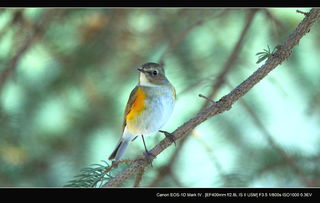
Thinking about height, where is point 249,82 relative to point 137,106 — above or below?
below

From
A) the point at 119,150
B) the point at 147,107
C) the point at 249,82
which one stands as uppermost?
the point at 147,107

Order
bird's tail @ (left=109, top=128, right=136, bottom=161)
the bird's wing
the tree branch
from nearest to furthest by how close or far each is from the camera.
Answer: the tree branch
bird's tail @ (left=109, top=128, right=136, bottom=161)
the bird's wing

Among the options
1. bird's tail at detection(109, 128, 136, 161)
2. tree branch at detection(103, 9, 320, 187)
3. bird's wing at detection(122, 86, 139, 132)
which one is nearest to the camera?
tree branch at detection(103, 9, 320, 187)

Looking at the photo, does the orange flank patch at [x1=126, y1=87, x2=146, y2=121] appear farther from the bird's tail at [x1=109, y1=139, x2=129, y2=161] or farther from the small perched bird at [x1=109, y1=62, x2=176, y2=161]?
the bird's tail at [x1=109, y1=139, x2=129, y2=161]

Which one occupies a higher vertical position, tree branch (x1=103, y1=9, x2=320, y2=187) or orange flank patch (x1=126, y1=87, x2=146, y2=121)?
orange flank patch (x1=126, y1=87, x2=146, y2=121)

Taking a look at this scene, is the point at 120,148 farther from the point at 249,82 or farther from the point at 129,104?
the point at 249,82

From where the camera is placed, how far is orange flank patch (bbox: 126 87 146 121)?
2.70 meters

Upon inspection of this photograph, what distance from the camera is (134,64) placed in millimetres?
2824

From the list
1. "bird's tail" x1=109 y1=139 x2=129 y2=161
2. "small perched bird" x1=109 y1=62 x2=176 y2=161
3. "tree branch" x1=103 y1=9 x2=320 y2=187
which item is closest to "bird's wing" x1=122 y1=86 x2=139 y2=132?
"small perched bird" x1=109 y1=62 x2=176 y2=161

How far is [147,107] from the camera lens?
2.70m

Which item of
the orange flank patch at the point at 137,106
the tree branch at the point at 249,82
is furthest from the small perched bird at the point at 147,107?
the tree branch at the point at 249,82

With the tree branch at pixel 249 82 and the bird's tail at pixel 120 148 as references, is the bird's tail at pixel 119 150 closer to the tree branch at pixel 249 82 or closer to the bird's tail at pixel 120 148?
the bird's tail at pixel 120 148

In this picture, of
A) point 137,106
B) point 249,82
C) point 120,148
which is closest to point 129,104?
point 137,106

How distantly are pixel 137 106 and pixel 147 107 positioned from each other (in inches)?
2.4
